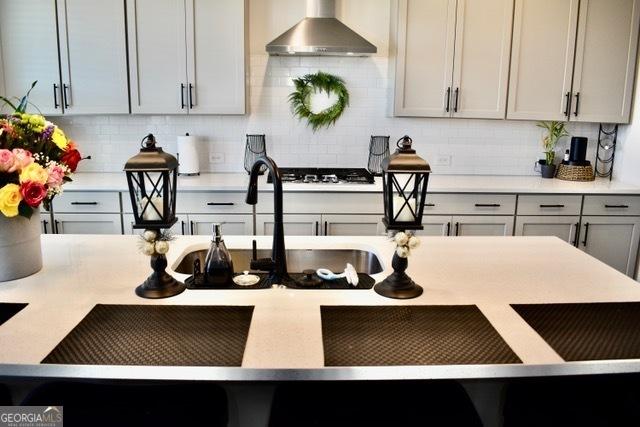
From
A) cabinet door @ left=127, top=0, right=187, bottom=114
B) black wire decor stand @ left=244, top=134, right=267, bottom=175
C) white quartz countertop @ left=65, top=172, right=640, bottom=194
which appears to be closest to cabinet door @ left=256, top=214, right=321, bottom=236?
white quartz countertop @ left=65, top=172, right=640, bottom=194

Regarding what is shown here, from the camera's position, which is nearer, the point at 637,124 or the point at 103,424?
the point at 103,424

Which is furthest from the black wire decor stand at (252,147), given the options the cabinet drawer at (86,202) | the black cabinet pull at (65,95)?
the black cabinet pull at (65,95)

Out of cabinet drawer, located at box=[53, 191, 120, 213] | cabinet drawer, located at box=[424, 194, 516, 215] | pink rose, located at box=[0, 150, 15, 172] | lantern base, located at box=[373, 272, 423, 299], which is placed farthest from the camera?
cabinet drawer, located at box=[424, 194, 516, 215]

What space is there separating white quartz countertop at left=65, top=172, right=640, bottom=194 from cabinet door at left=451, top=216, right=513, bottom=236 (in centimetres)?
20

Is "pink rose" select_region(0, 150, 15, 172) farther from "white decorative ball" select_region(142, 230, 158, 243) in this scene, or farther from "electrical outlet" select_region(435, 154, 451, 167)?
"electrical outlet" select_region(435, 154, 451, 167)

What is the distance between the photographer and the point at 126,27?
3.66 m

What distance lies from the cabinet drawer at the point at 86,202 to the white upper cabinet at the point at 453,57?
2.13m

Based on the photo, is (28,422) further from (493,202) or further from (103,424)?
(493,202)

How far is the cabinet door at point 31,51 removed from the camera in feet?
11.9

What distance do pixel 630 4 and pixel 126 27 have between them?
11.9 feet

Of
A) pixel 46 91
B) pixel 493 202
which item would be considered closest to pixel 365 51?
pixel 493 202

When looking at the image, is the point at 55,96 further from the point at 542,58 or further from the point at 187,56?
the point at 542,58

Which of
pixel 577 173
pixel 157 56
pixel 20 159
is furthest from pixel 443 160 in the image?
pixel 20 159

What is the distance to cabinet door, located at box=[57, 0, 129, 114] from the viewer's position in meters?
3.63
